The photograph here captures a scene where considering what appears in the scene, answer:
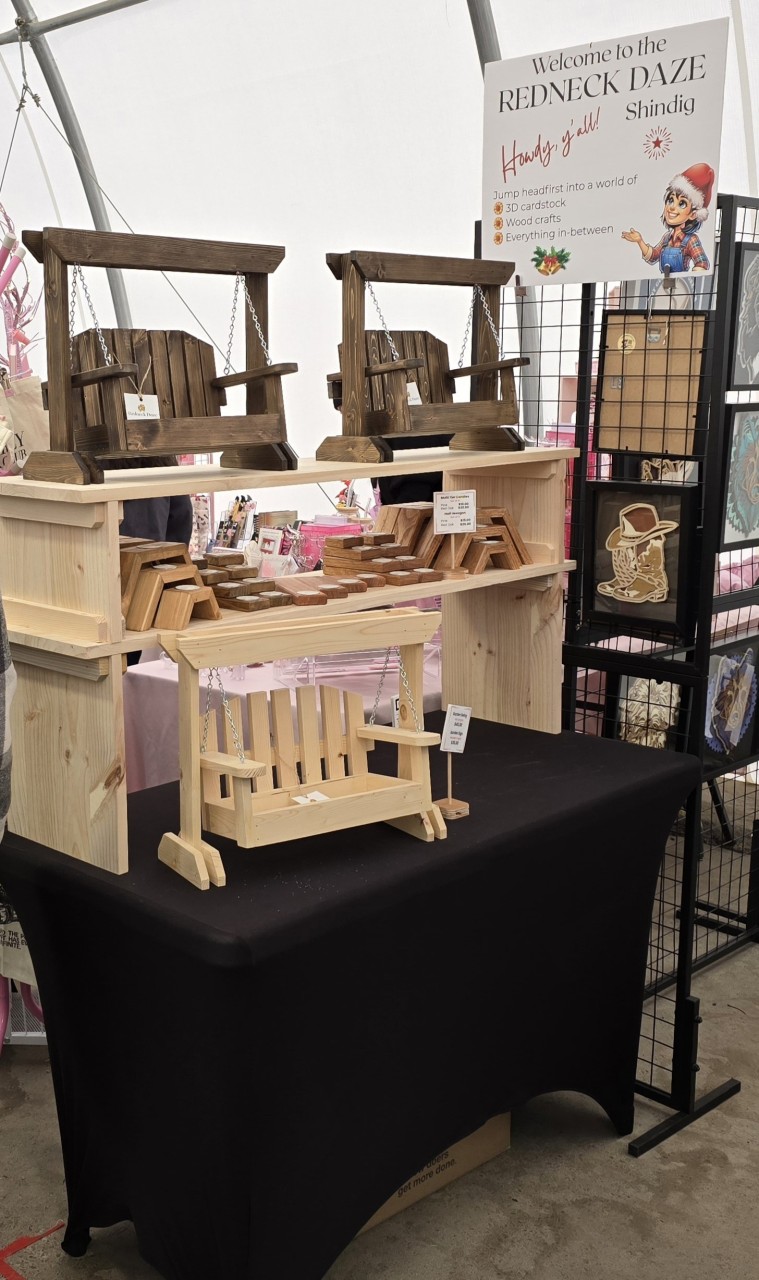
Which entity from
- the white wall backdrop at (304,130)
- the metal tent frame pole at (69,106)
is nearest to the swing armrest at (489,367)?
the white wall backdrop at (304,130)

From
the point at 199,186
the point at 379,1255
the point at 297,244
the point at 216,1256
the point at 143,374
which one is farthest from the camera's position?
the point at 199,186

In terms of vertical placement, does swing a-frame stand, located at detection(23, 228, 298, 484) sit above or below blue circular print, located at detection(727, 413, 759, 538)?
above

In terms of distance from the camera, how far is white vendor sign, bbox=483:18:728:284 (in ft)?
8.50

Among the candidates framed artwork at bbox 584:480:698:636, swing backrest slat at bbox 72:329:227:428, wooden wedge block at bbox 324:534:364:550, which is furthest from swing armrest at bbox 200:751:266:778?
framed artwork at bbox 584:480:698:636

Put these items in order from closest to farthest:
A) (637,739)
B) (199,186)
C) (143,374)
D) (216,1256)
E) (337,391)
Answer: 1. (216,1256)
2. (143,374)
3. (337,391)
4. (637,739)
5. (199,186)

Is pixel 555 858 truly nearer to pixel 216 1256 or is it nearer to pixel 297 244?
pixel 216 1256

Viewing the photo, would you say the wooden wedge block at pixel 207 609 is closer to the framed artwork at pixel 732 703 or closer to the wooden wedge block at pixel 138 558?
the wooden wedge block at pixel 138 558

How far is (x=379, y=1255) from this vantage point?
2.36 metres

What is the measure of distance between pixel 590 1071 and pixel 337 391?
151 centimetres

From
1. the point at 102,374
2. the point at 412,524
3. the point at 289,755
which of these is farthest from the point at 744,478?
the point at 102,374

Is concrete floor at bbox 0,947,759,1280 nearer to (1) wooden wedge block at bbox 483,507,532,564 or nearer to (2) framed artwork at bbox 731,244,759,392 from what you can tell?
(1) wooden wedge block at bbox 483,507,532,564

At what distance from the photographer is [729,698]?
3.23m

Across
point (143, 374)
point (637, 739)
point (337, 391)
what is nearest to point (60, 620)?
point (143, 374)

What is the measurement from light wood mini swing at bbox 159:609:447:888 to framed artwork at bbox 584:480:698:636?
869mm
